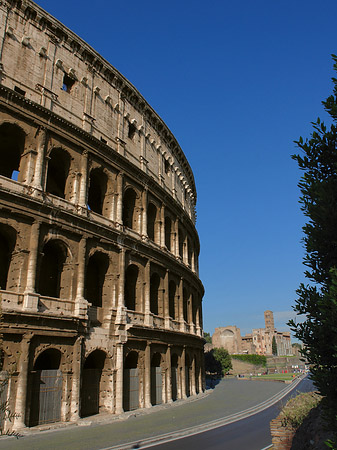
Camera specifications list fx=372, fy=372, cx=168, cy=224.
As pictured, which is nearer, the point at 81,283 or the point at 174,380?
the point at 81,283

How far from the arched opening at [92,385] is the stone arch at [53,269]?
12.5ft

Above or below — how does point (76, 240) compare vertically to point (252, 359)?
above

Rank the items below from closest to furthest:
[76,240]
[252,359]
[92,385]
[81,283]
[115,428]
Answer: [115,428], [81,283], [92,385], [76,240], [252,359]

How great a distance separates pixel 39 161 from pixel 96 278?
7.13 metres

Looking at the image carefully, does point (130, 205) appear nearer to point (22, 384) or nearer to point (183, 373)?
point (183, 373)

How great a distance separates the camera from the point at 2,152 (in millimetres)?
20109

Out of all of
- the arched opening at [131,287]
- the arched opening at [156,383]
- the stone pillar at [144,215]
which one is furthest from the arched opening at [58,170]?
the arched opening at [156,383]

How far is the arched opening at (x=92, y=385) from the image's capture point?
17.7 metres

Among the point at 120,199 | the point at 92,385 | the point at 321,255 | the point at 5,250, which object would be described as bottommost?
the point at 92,385

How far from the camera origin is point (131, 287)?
75.5 ft

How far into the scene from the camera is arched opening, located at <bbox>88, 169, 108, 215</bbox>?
865 inches

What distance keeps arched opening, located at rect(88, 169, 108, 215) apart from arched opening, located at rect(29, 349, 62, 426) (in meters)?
9.60

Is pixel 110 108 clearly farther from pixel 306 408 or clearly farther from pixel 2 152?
pixel 306 408

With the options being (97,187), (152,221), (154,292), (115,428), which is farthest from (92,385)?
(152,221)
